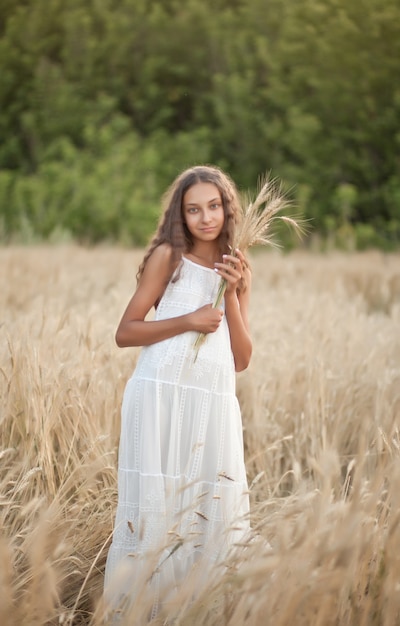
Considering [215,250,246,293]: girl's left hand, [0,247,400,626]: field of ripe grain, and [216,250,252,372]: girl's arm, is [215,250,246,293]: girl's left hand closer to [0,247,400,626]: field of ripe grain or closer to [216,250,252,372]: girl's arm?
[216,250,252,372]: girl's arm

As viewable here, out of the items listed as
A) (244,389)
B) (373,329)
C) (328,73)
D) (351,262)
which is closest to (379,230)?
(328,73)

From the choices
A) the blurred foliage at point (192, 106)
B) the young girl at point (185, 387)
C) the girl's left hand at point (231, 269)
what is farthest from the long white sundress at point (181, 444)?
the blurred foliage at point (192, 106)

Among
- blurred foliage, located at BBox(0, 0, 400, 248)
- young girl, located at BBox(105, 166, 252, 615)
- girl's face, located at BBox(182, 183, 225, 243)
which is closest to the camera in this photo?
young girl, located at BBox(105, 166, 252, 615)

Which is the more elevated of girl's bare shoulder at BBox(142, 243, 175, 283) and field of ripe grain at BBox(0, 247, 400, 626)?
girl's bare shoulder at BBox(142, 243, 175, 283)

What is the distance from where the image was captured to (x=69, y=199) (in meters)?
14.2

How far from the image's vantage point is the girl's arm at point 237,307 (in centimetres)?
211

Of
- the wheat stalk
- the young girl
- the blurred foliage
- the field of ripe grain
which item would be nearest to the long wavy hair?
the young girl

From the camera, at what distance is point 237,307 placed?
86.7 inches

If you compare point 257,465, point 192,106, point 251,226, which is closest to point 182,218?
point 251,226

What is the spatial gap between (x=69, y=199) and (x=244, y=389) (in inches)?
433

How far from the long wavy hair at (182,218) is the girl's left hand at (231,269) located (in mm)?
127

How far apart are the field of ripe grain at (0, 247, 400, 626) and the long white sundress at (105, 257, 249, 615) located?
85mm

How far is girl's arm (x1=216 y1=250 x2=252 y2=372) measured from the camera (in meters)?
2.11

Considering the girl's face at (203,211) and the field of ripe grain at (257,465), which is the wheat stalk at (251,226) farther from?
the field of ripe grain at (257,465)
